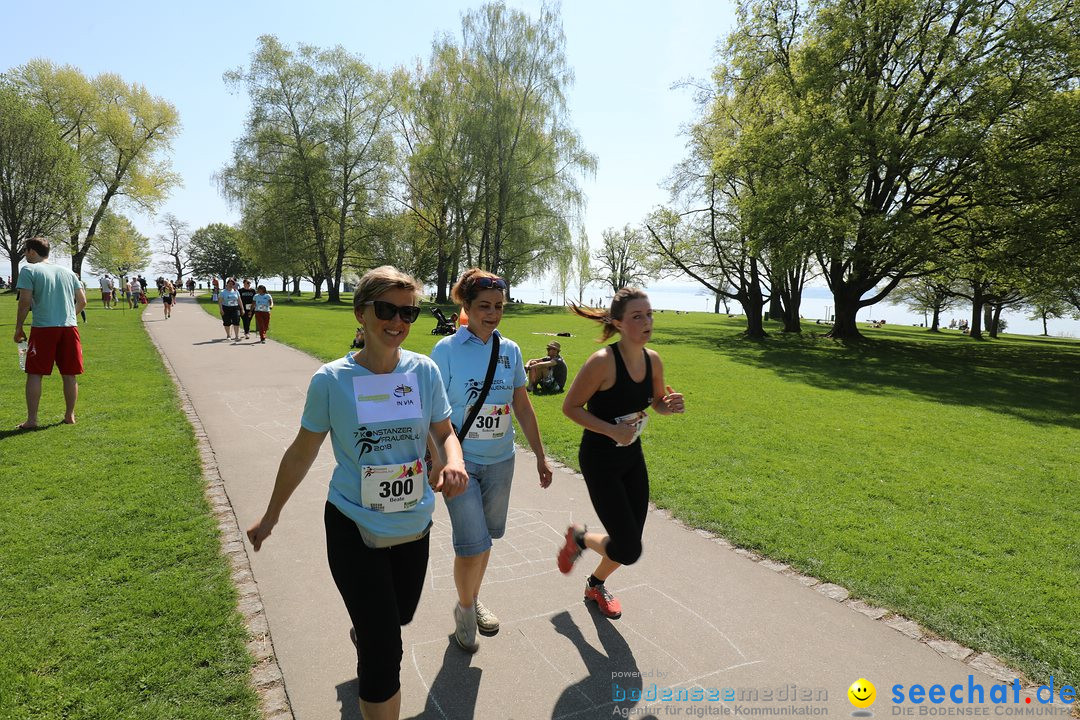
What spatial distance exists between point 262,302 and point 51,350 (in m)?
9.50

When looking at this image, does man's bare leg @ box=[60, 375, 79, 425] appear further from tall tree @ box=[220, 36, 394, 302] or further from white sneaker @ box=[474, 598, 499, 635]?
tall tree @ box=[220, 36, 394, 302]

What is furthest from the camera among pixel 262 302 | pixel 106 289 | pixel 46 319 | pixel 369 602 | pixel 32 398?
pixel 106 289

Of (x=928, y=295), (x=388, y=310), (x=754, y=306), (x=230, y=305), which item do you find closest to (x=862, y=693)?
(x=388, y=310)

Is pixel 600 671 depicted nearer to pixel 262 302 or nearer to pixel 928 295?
pixel 262 302

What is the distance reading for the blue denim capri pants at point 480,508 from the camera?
2.99m

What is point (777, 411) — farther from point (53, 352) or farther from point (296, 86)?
point (296, 86)

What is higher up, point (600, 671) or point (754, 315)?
point (754, 315)

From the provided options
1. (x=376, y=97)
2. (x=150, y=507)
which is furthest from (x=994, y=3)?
(x=376, y=97)

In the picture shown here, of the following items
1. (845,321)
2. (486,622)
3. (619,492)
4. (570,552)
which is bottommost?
(486,622)

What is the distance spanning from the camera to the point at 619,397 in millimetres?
3336

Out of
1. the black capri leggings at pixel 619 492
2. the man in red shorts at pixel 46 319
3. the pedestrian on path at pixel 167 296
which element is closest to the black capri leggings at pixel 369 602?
the black capri leggings at pixel 619 492

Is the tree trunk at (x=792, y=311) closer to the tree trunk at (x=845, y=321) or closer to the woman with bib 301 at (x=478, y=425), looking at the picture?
the tree trunk at (x=845, y=321)

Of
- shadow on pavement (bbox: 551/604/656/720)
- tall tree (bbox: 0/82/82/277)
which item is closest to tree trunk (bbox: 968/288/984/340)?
shadow on pavement (bbox: 551/604/656/720)

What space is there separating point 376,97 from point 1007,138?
119ft
